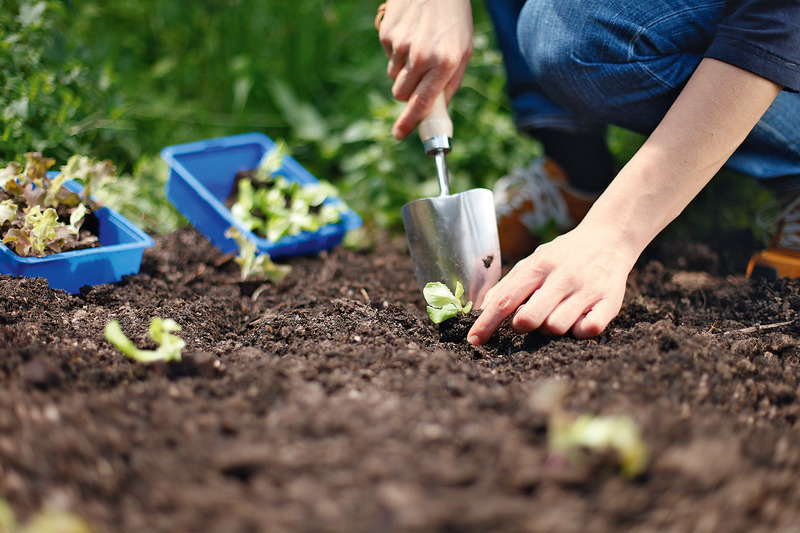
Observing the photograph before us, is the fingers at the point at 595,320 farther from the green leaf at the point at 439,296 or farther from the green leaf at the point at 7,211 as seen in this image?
the green leaf at the point at 7,211

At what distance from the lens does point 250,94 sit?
9.61 ft

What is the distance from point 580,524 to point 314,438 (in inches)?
15.9

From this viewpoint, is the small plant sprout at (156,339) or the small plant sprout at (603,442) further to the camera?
the small plant sprout at (156,339)

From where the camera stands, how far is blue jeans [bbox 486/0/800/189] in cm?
154

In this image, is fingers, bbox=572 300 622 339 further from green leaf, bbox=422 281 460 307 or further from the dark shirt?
the dark shirt

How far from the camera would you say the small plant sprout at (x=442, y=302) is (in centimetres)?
137

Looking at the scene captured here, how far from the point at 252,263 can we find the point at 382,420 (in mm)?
1032

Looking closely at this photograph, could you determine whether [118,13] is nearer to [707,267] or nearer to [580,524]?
[707,267]

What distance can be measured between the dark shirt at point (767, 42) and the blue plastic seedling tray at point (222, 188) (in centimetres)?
131

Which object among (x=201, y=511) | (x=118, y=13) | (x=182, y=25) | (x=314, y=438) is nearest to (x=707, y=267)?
(x=314, y=438)

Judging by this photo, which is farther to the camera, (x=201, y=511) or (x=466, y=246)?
(x=466, y=246)

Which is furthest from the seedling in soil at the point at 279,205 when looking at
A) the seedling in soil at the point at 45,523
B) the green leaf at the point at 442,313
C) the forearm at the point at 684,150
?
the seedling in soil at the point at 45,523

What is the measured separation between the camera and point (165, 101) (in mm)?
2740

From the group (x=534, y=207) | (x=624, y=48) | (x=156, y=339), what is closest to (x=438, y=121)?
(x=624, y=48)
